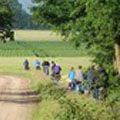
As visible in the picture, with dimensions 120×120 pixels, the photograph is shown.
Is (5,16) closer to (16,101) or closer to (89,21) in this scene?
(16,101)

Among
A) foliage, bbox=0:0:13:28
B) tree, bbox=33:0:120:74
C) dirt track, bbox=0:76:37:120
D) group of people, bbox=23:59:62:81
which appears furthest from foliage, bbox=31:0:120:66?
dirt track, bbox=0:76:37:120

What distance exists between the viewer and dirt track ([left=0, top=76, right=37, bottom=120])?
25.3 m

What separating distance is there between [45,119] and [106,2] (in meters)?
7.38

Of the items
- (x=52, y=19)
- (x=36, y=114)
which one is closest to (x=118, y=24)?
(x=36, y=114)

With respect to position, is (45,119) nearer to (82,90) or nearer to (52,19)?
(82,90)

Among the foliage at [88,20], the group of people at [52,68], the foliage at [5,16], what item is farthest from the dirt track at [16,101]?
the foliage at [88,20]

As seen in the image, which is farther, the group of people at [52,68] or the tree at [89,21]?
the group of people at [52,68]

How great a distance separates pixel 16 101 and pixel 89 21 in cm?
492

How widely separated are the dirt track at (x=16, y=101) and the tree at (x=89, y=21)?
393cm

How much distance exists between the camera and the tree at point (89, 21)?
1072 inches

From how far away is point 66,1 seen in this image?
A: 123ft

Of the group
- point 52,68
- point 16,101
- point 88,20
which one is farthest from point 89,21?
point 52,68

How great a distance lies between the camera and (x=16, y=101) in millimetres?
31422

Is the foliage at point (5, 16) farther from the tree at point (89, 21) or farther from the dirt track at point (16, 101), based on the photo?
the dirt track at point (16, 101)
